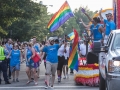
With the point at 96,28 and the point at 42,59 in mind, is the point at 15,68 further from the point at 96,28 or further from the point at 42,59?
the point at 96,28

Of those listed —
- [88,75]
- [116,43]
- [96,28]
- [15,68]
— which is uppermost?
[96,28]

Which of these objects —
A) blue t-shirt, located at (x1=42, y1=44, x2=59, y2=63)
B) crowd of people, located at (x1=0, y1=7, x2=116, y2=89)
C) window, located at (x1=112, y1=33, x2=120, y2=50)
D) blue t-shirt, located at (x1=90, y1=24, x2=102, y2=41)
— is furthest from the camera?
blue t-shirt, located at (x1=42, y1=44, x2=59, y2=63)

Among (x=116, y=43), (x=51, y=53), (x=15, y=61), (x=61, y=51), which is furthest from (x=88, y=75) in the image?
(x=116, y=43)

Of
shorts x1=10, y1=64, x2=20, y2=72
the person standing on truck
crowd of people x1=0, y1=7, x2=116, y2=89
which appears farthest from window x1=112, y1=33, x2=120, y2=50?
shorts x1=10, y1=64, x2=20, y2=72

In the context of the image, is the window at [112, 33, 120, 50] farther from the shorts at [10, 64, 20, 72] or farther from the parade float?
the shorts at [10, 64, 20, 72]

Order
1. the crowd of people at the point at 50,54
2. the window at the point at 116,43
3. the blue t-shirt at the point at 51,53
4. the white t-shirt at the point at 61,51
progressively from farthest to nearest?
1. the white t-shirt at the point at 61,51
2. the blue t-shirt at the point at 51,53
3. the crowd of people at the point at 50,54
4. the window at the point at 116,43

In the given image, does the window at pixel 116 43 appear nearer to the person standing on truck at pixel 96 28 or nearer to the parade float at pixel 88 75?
the person standing on truck at pixel 96 28

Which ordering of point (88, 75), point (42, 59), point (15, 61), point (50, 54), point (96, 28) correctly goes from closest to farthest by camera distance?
point (96, 28), point (50, 54), point (88, 75), point (42, 59), point (15, 61)

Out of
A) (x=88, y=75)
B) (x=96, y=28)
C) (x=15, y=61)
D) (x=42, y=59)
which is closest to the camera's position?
(x=96, y=28)

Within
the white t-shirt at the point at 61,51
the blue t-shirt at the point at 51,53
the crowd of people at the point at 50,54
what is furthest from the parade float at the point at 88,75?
the white t-shirt at the point at 61,51

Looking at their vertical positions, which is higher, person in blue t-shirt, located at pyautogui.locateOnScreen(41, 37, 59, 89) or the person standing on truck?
the person standing on truck

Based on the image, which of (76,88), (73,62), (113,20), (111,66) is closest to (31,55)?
(73,62)

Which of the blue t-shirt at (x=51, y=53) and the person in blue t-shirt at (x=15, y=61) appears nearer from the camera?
the blue t-shirt at (x=51, y=53)

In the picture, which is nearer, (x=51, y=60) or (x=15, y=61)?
(x=51, y=60)
